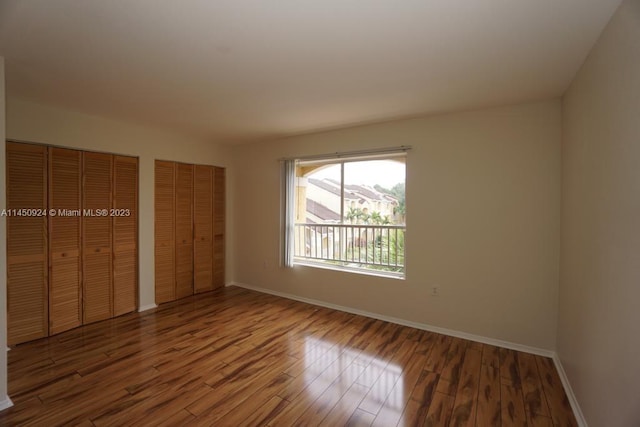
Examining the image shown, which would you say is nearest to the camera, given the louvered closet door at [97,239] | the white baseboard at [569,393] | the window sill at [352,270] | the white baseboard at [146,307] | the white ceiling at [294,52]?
the white ceiling at [294,52]

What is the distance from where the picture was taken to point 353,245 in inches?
154

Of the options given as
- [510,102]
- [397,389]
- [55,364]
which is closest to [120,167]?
[55,364]

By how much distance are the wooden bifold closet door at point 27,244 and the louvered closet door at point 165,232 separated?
1.15 m

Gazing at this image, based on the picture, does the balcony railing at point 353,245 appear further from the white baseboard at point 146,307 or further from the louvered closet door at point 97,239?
the louvered closet door at point 97,239

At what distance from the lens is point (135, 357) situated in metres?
2.61

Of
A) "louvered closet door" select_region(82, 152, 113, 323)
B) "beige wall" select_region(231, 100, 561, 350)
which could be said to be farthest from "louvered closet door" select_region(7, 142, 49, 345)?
"beige wall" select_region(231, 100, 561, 350)

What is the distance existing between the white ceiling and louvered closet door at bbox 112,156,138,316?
85 cm

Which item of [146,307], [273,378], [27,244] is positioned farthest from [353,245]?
[27,244]

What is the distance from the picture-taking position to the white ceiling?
58.5 inches

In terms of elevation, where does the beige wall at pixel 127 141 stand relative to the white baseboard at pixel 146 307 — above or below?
above

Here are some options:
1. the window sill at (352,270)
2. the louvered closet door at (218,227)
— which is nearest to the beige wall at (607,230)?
the window sill at (352,270)

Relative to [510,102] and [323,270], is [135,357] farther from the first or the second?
[510,102]

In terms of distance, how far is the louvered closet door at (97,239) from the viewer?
3.32 meters

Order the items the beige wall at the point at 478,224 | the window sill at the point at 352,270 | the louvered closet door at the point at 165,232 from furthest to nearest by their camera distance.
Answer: the louvered closet door at the point at 165,232 < the window sill at the point at 352,270 < the beige wall at the point at 478,224
